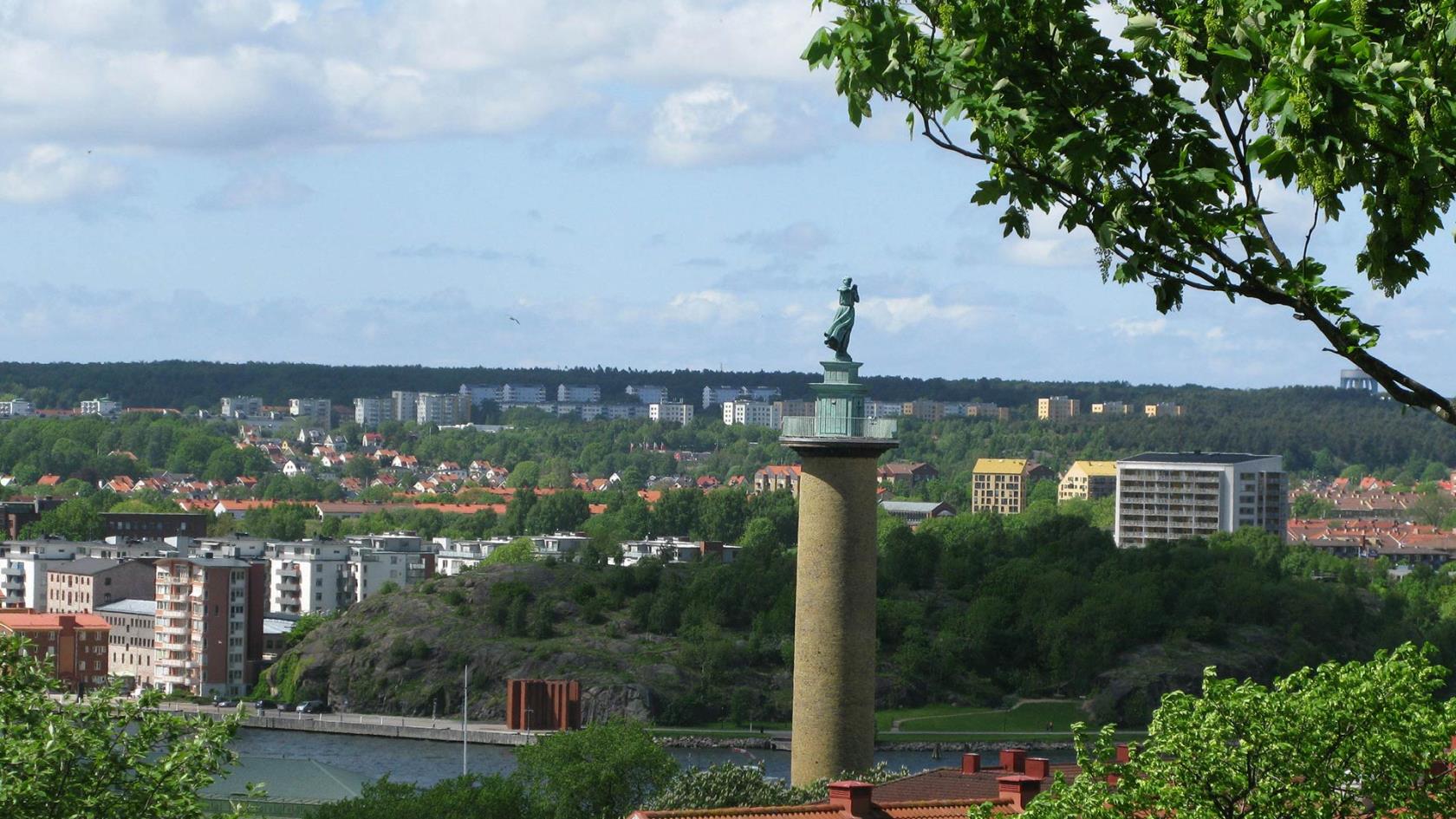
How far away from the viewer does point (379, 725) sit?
95.9m

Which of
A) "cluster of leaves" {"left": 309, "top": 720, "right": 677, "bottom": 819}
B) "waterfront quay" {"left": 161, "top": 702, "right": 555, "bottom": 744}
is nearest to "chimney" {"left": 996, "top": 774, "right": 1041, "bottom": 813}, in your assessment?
"cluster of leaves" {"left": 309, "top": 720, "right": 677, "bottom": 819}

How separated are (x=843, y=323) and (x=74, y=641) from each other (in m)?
75.2

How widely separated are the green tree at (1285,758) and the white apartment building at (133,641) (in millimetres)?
97637

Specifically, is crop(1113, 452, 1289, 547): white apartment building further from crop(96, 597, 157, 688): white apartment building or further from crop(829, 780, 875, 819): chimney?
crop(829, 780, 875, 819): chimney

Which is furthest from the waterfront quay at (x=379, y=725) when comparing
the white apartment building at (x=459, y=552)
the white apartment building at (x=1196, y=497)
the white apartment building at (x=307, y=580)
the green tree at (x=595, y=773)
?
the white apartment building at (x=1196, y=497)

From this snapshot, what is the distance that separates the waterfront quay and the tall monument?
53.4 m

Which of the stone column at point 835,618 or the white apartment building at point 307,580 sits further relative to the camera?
Result: the white apartment building at point 307,580

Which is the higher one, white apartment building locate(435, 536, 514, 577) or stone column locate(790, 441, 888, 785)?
stone column locate(790, 441, 888, 785)

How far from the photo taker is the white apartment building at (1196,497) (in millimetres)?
153125

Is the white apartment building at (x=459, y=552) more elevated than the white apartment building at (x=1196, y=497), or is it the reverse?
the white apartment building at (x=1196, y=497)

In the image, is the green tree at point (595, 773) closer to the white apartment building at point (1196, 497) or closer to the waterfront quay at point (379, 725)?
the waterfront quay at point (379, 725)

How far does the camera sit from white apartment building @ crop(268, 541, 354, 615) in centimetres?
13150

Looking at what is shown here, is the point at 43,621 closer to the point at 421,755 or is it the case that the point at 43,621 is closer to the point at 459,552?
the point at 421,755

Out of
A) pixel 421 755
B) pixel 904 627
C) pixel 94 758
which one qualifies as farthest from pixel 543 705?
pixel 94 758
